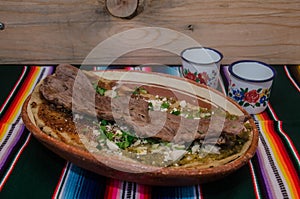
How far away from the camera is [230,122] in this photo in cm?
60

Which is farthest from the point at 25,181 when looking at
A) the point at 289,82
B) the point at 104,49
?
the point at 289,82

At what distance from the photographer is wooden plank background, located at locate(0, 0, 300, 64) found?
0.93 metres

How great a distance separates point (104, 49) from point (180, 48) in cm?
20

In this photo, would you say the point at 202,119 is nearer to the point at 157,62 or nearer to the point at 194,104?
the point at 194,104

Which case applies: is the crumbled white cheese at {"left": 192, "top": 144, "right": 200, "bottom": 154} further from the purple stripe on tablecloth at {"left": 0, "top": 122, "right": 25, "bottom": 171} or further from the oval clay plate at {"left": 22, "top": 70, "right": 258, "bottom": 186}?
the purple stripe on tablecloth at {"left": 0, "top": 122, "right": 25, "bottom": 171}

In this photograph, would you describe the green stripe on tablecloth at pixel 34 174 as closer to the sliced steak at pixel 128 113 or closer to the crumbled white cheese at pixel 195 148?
the sliced steak at pixel 128 113

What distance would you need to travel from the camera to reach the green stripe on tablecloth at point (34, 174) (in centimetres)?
58

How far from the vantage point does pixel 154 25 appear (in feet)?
3.13

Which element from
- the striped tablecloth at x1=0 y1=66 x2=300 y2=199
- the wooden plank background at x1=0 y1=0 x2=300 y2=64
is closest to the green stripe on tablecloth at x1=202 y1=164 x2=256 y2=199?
the striped tablecloth at x1=0 y1=66 x2=300 y2=199

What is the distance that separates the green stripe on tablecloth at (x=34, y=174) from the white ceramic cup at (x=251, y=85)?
1.18ft

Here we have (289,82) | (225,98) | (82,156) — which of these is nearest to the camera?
(82,156)

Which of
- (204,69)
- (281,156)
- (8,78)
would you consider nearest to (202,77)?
(204,69)

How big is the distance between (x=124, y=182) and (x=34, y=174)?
0.15 m

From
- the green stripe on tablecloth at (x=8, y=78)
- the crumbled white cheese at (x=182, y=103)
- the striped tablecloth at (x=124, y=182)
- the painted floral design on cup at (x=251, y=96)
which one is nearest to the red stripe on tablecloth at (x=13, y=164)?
the striped tablecloth at (x=124, y=182)
